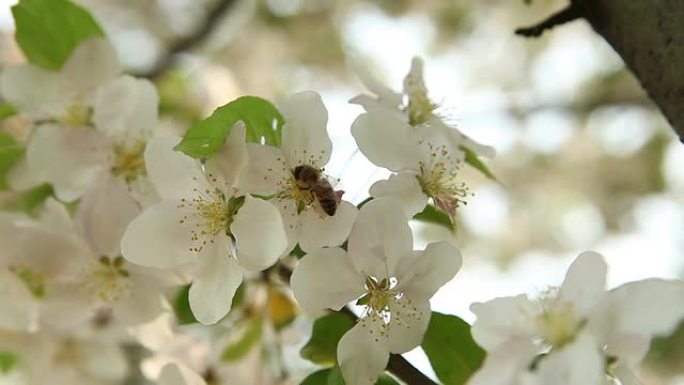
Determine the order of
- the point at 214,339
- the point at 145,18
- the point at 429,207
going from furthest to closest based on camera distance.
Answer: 1. the point at 145,18
2. the point at 214,339
3. the point at 429,207

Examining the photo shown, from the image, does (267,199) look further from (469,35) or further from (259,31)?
(469,35)

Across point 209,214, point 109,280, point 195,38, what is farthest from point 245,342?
point 195,38

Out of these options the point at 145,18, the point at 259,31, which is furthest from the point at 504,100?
the point at 145,18

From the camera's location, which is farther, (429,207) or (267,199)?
(429,207)

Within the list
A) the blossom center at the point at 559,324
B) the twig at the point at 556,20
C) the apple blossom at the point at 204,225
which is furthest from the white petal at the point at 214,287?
the twig at the point at 556,20

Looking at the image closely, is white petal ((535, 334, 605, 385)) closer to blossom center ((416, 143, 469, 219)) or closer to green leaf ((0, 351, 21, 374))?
blossom center ((416, 143, 469, 219))

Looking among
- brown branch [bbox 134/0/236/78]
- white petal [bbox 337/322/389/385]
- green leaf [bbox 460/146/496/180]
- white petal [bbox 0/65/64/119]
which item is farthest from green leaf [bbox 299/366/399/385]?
brown branch [bbox 134/0/236/78]
